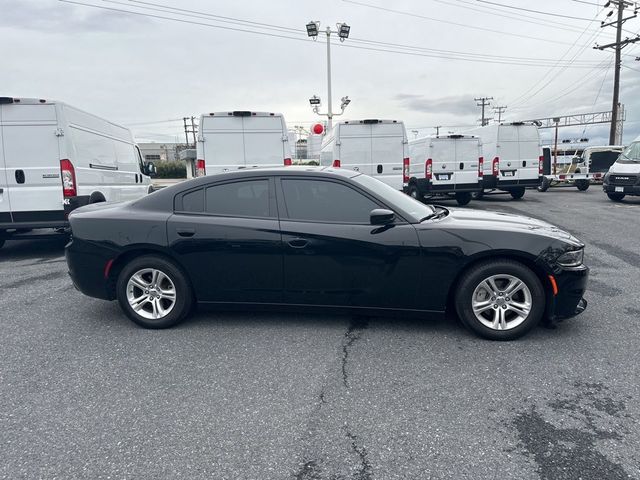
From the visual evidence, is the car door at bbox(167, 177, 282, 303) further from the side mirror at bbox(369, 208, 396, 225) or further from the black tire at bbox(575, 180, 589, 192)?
the black tire at bbox(575, 180, 589, 192)

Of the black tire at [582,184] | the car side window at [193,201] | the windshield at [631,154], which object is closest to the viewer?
the car side window at [193,201]

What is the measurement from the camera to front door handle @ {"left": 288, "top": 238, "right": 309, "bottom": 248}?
3.83 m

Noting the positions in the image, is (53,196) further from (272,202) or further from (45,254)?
(272,202)

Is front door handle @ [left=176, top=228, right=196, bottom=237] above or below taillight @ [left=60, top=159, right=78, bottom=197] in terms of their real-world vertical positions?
below

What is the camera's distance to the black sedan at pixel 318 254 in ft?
12.0

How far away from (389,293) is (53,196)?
5.87 metres

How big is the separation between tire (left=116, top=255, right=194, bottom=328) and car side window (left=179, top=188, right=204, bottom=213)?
53 cm

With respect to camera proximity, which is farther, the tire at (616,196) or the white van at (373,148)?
the tire at (616,196)

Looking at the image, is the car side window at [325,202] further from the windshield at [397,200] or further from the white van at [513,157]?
the white van at [513,157]

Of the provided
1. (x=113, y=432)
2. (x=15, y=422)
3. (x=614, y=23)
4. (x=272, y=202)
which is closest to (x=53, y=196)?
(x=272, y=202)

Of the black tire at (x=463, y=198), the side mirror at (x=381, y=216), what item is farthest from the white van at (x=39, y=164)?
the black tire at (x=463, y=198)

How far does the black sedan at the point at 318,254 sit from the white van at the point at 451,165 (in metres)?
9.54

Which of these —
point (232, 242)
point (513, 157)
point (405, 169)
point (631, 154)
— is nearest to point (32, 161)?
point (232, 242)

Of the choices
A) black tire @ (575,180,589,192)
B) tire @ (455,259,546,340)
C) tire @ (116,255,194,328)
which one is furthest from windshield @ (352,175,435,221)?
black tire @ (575,180,589,192)
